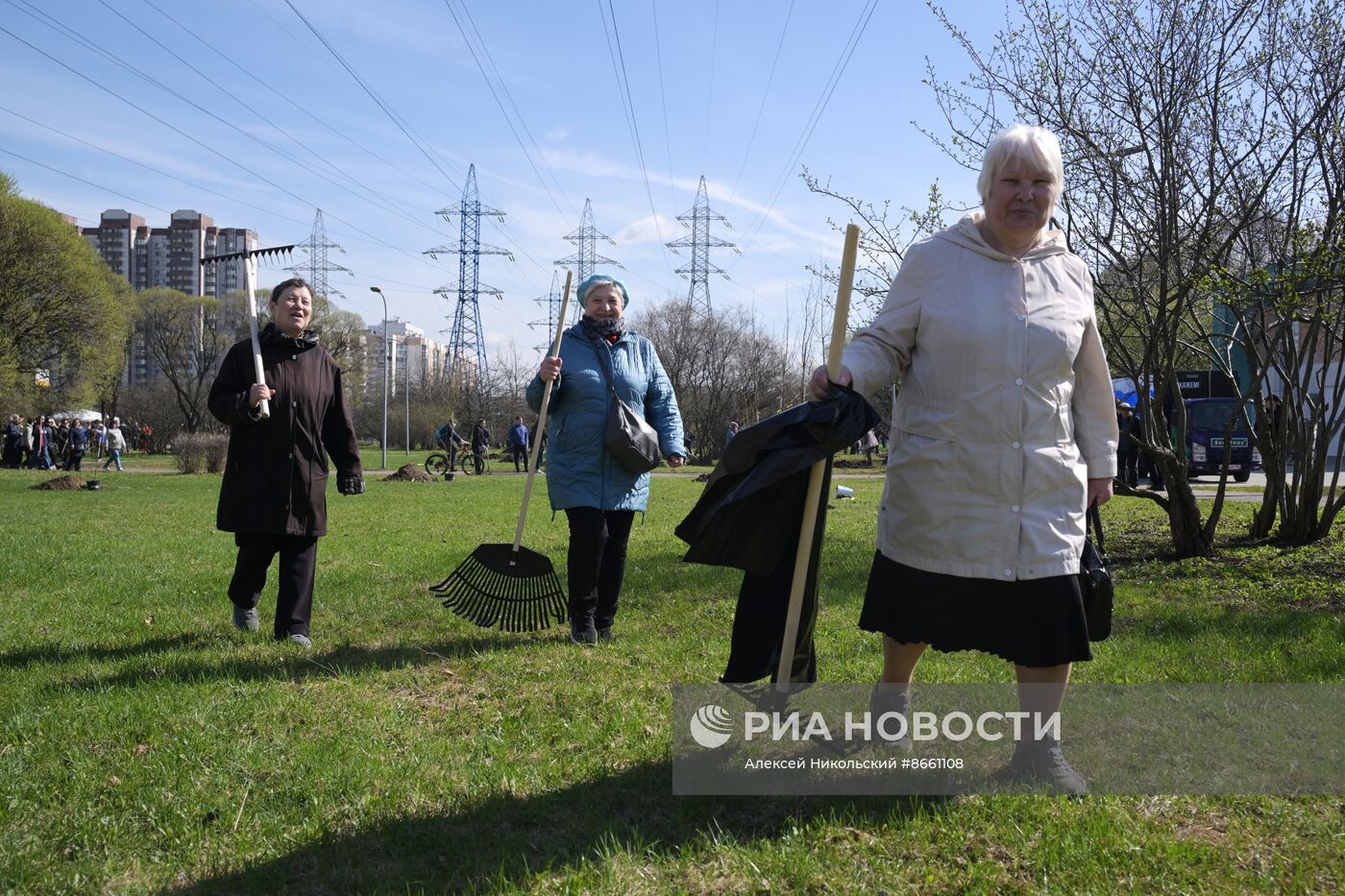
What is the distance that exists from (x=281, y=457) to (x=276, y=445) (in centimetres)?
7

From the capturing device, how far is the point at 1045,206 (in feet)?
10.1

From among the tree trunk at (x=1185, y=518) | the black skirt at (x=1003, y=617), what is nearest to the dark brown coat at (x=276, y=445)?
the black skirt at (x=1003, y=617)

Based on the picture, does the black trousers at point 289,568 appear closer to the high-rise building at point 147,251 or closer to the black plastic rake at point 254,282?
the black plastic rake at point 254,282

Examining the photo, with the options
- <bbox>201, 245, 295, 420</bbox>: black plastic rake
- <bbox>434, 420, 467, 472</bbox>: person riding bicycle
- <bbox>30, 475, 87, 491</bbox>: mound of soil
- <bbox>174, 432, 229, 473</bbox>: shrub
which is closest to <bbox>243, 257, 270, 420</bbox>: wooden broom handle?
<bbox>201, 245, 295, 420</bbox>: black plastic rake

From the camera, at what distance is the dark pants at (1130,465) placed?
19.1 m

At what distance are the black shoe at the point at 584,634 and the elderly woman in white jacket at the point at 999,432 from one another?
2.35 m

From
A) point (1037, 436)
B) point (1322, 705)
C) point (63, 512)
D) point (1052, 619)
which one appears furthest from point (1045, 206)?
point (63, 512)

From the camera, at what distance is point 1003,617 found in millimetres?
3020

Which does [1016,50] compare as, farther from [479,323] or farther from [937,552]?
[479,323]

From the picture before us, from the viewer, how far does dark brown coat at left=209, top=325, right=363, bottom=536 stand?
5062 mm

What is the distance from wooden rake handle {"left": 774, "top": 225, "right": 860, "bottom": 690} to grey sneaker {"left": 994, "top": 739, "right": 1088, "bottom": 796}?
765mm

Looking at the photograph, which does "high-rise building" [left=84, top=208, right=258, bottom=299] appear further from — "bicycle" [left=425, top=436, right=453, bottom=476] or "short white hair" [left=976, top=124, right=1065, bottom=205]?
"short white hair" [left=976, top=124, right=1065, bottom=205]

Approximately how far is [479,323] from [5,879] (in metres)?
54.3

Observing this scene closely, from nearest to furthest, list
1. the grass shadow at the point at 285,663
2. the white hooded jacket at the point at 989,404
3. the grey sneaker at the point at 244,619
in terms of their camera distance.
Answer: the white hooded jacket at the point at 989,404
the grass shadow at the point at 285,663
the grey sneaker at the point at 244,619
